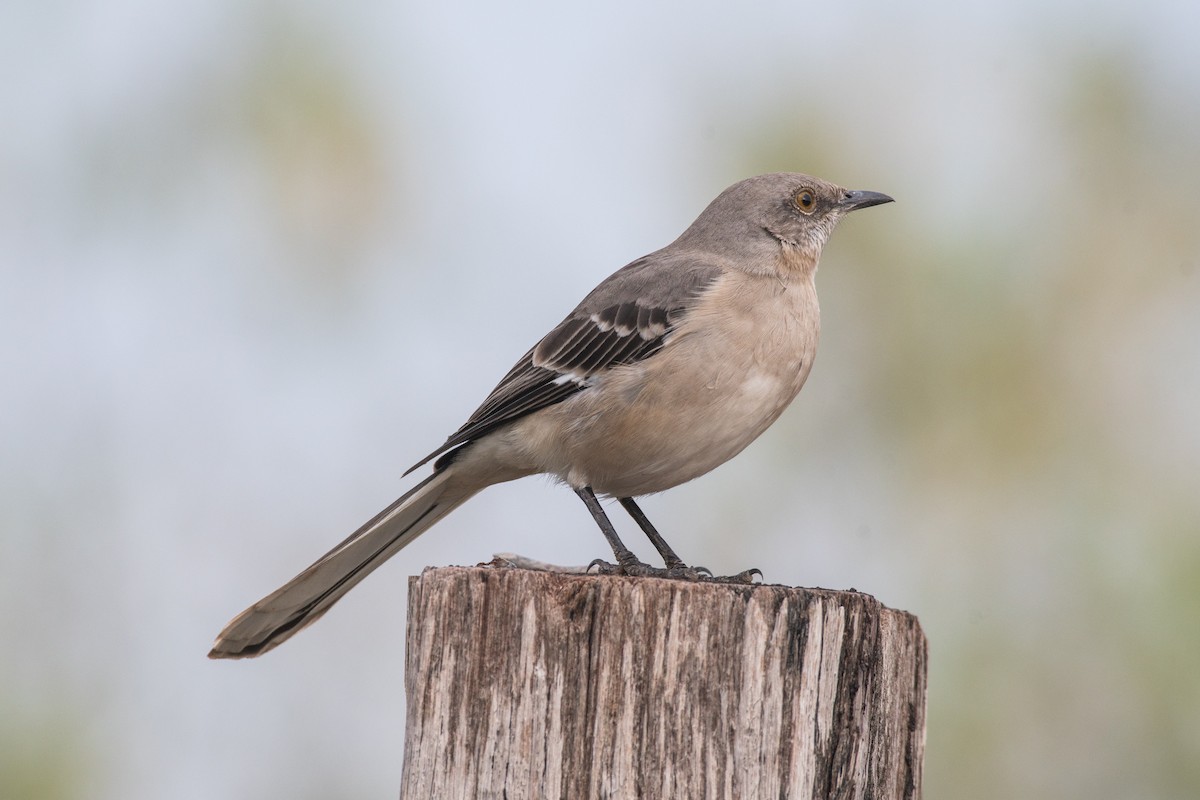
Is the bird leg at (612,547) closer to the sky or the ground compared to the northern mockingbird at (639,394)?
closer to the ground

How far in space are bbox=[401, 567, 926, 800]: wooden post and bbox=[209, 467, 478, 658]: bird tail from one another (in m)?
1.55

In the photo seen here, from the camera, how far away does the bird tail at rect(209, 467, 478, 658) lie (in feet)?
16.1

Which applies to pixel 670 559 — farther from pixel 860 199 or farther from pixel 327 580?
pixel 860 199

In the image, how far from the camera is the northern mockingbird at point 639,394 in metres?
5.54

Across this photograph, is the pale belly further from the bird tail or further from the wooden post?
the wooden post

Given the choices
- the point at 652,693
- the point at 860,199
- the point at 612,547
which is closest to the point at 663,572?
the point at 612,547

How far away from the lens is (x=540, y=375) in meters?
5.99

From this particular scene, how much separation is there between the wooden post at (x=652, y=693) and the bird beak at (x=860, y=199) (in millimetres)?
3589

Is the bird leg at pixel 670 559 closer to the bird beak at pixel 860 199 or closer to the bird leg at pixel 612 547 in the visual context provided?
the bird leg at pixel 612 547

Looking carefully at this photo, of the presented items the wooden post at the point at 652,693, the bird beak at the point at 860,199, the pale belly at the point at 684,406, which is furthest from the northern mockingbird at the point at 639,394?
the wooden post at the point at 652,693

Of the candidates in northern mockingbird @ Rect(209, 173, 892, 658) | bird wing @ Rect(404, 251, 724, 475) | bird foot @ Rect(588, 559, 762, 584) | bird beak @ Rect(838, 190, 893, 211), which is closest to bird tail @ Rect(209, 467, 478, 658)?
northern mockingbird @ Rect(209, 173, 892, 658)

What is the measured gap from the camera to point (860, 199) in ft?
22.2

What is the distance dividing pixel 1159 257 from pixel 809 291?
3.85 m

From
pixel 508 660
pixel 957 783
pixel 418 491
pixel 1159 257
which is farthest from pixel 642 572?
pixel 1159 257
